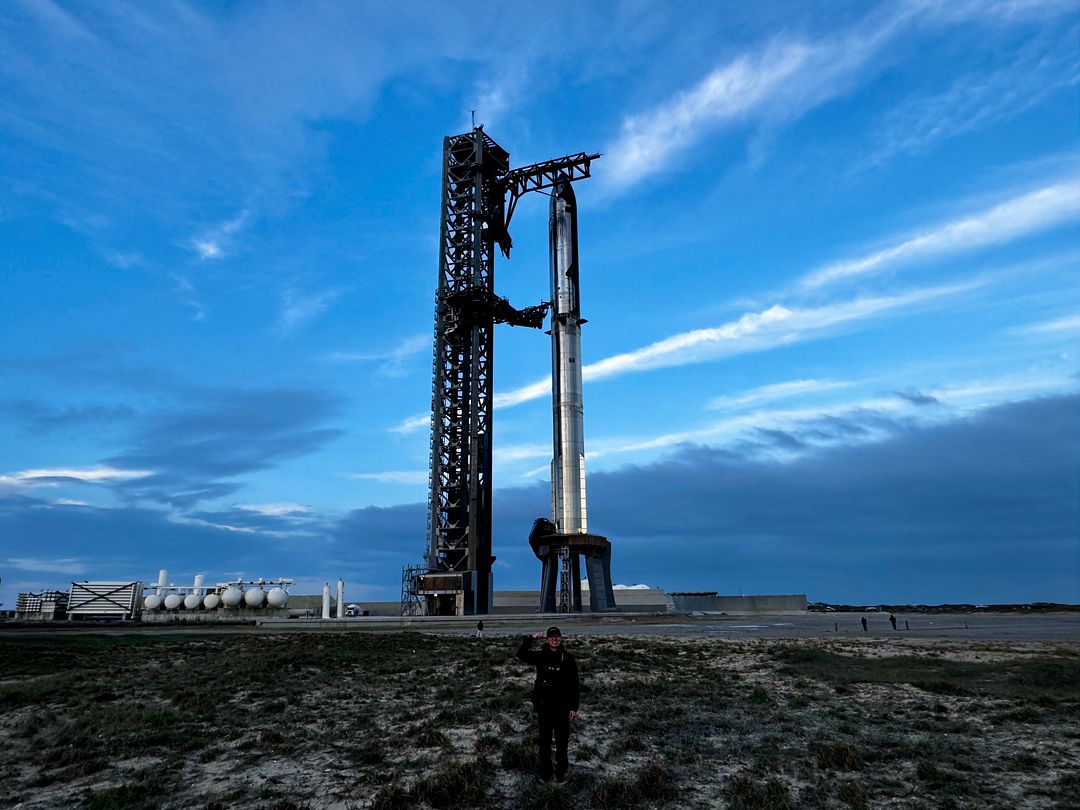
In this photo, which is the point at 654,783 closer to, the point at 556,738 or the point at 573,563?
the point at 556,738

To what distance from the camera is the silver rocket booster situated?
6838 cm

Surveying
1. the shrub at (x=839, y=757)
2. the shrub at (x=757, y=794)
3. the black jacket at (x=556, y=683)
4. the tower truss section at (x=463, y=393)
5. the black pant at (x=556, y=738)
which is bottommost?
the shrub at (x=757, y=794)

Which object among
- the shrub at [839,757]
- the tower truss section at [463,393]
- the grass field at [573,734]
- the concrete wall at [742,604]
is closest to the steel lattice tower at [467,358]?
the tower truss section at [463,393]

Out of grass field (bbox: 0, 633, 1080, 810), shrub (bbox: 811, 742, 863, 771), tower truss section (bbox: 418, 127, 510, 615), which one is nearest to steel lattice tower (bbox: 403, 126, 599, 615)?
tower truss section (bbox: 418, 127, 510, 615)

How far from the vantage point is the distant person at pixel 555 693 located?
10.4 metres

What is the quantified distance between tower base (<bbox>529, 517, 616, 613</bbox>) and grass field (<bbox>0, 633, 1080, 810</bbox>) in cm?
4053

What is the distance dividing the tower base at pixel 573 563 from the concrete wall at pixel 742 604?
35.3 ft

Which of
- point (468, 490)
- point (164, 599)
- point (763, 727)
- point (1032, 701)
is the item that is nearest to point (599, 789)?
point (763, 727)

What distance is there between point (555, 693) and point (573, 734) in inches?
186

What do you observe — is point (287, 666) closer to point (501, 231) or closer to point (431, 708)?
point (431, 708)

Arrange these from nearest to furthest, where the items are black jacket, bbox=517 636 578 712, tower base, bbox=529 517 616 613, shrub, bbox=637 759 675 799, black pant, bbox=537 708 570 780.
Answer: black jacket, bbox=517 636 578 712 → black pant, bbox=537 708 570 780 → shrub, bbox=637 759 675 799 → tower base, bbox=529 517 616 613

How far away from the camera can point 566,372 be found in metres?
70.8

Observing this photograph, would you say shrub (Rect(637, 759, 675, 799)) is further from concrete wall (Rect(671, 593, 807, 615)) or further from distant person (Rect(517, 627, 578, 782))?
concrete wall (Rect(671, 593, 807, 615))

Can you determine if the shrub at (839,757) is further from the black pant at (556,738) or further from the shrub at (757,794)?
the black pant at (556,738)
